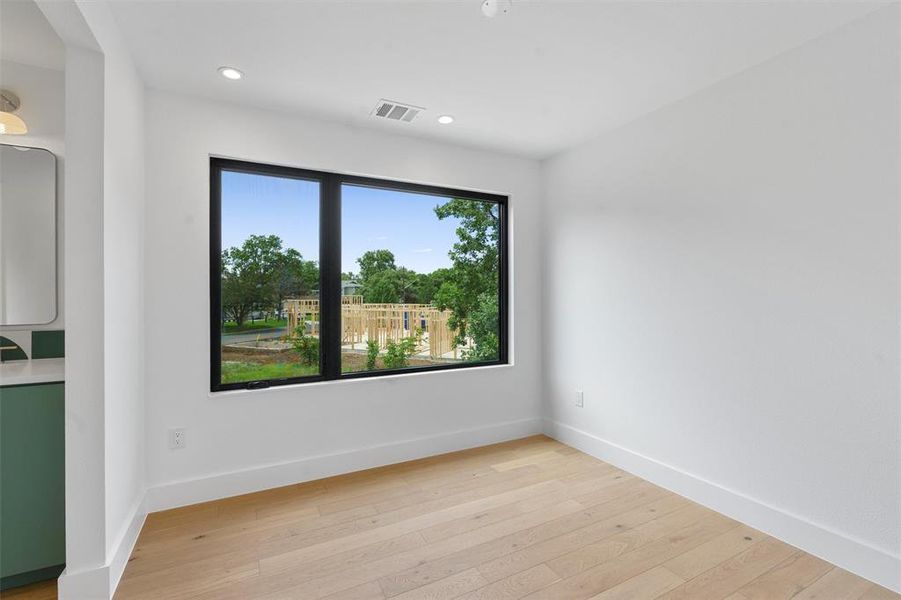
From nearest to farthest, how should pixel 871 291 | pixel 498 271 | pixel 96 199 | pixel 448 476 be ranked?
pixel 96 199 → pixel 871 291 → pixel 448 476 → pixel 498 271

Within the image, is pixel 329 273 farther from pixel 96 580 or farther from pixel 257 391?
pixel 96 580

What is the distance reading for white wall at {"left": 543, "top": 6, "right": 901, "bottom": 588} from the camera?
1.89 meters

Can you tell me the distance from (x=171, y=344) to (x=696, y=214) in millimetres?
3236

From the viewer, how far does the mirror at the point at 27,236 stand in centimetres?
214

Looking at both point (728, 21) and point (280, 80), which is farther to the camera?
point (280, 80)

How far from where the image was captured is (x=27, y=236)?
2.20 metres

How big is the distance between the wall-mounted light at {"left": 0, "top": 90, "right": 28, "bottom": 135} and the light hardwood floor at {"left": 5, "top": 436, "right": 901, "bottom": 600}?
2156 mm

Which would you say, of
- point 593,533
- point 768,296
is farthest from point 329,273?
point 768,296

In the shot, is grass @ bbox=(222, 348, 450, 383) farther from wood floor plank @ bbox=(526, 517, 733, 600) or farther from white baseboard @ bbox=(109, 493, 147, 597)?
wood floor plank @ bbox=(526, 517, 733, 600)

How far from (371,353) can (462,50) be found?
6.88 feet

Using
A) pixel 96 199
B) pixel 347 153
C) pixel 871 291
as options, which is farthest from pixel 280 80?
pixel 871 291

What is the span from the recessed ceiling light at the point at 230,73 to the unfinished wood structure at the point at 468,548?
246cm

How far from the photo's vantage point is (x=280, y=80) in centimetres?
241

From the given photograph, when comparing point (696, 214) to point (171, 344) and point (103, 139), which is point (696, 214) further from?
point (171, 344)
